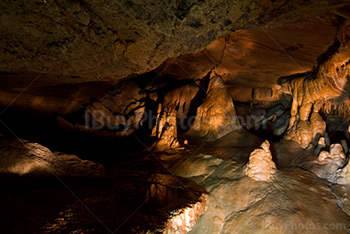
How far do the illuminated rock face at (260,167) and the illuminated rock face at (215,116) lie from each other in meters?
3.07

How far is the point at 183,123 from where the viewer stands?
10.1 meters

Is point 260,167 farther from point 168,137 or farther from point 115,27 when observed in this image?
point 115,27

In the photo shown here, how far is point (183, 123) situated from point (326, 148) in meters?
6.15

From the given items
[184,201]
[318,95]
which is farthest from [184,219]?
[318,95]

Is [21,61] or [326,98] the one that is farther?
[326,98]

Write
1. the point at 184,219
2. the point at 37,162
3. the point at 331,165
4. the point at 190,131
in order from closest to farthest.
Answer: the point at 184,219, the point at 37,162, the point at 331,165, the point at 190,131

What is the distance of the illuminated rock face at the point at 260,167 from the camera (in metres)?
4.44

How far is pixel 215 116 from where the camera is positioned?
8031mm

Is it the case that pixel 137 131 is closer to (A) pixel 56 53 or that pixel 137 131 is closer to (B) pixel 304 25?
(A) pixel 56 53

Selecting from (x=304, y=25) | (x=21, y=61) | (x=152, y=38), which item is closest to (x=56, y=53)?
(x=21, y=61)

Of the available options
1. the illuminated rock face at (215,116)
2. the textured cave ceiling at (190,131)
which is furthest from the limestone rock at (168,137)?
the illuminated rock face at (215,116)

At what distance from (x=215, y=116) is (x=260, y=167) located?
378 centimetres

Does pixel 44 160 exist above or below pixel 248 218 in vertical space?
above

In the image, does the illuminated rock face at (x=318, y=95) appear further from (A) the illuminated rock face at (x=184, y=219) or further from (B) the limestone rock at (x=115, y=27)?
(A) the illuminated rock face at (x=184, y=219)
